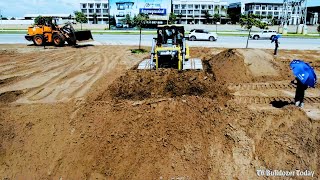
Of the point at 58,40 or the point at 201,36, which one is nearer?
Result: the point at 58,40

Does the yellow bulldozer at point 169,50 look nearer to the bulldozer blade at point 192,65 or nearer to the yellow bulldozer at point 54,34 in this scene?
the bulldozer blade at point 192,65

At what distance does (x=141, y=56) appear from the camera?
73.7ft

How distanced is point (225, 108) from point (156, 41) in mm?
7122

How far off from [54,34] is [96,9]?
75.2 meters

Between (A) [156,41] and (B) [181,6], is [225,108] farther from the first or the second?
(B) [181,6]

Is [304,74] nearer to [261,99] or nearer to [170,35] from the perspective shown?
[261,99]

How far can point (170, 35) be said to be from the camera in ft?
51.6

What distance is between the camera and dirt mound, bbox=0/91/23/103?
12330mm

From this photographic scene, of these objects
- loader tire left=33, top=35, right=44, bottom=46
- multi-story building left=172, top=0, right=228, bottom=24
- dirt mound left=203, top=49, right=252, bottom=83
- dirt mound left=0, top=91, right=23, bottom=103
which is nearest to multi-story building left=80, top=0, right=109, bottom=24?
multi-story building left=172, top=0, right=228, bottom=24

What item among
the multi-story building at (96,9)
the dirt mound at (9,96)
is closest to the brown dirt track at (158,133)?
the dirt mound at (9,96)

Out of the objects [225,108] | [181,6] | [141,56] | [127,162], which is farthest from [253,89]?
[181,6]

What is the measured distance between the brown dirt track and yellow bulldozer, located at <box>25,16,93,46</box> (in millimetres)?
14528

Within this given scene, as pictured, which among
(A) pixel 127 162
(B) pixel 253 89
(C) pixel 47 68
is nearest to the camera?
(A) pixel 127 162

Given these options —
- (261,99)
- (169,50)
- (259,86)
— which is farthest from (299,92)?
(169,50)
